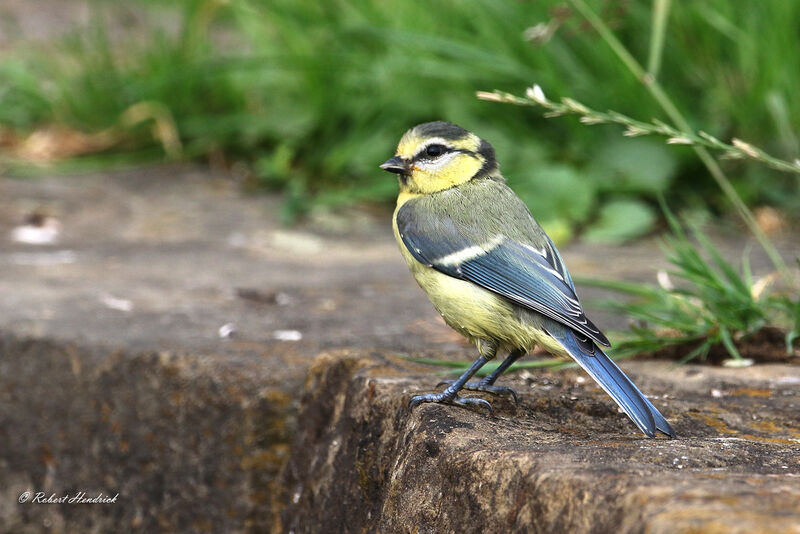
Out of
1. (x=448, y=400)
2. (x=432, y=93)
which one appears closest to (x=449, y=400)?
(x=448, y=400)

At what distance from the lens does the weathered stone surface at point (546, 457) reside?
1411 mm

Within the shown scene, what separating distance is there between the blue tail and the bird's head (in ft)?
2.15

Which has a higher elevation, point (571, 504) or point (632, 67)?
point (632, 67)

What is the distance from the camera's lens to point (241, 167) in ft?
17.6

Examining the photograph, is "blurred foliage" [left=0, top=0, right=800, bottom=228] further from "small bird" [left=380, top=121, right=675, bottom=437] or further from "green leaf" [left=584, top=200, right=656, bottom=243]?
"small bird" [left=380, top=121, right=675, bottom=437]

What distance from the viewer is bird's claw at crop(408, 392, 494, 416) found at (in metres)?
2.07

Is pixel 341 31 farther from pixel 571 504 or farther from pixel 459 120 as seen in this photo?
pixel 571 504

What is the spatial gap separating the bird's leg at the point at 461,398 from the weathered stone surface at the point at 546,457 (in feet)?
0.10

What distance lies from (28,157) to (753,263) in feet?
12.8

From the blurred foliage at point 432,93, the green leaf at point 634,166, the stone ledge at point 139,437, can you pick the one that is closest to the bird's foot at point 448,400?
the stone ledge at point 139,437

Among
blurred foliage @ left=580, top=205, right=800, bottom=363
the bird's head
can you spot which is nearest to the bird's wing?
the bird's head

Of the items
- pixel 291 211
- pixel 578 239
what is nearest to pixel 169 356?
pixel 291 211

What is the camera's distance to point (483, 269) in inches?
92.5

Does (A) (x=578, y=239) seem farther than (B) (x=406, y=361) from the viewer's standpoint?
Yes
